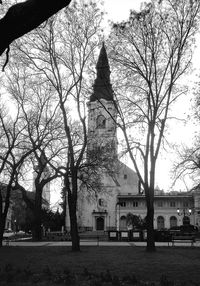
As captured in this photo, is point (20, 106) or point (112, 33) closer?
point (112, 33)

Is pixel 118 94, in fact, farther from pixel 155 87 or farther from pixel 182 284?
pixel 182 284

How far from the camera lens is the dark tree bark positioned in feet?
11.9

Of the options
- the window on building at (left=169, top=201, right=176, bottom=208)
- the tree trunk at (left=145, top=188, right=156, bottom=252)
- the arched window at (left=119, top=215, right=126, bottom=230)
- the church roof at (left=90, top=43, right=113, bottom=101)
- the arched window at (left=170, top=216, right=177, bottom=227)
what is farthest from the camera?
the window on building at (left=169, top=201, right=176, bottom=208)

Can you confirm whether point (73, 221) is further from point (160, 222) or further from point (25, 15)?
point (160, 222)

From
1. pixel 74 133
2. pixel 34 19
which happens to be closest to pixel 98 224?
pixel 74 133

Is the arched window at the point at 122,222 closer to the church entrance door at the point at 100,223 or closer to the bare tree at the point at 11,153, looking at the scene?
the church entrance door at the point at 100,223

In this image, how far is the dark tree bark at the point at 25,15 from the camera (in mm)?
3641

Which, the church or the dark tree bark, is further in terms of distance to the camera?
the church

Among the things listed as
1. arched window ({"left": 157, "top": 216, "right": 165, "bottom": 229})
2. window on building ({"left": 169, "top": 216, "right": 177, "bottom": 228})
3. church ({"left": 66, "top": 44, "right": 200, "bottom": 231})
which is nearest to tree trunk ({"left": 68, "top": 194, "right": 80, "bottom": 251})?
church ({"left": 66, "top": 44, "right": 200, "bottom": 231})

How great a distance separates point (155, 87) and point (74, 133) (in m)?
8.46

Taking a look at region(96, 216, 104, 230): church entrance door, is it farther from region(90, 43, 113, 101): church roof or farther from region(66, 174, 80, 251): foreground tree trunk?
region(90, 43, 113, 101): church roof

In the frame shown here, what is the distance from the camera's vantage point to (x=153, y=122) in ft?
69.5

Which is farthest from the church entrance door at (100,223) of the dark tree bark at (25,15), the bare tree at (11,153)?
the dark tree bark at (25,15)

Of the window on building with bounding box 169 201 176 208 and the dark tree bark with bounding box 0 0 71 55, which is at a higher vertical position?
the window on building with bounding box 169 201 176 208
